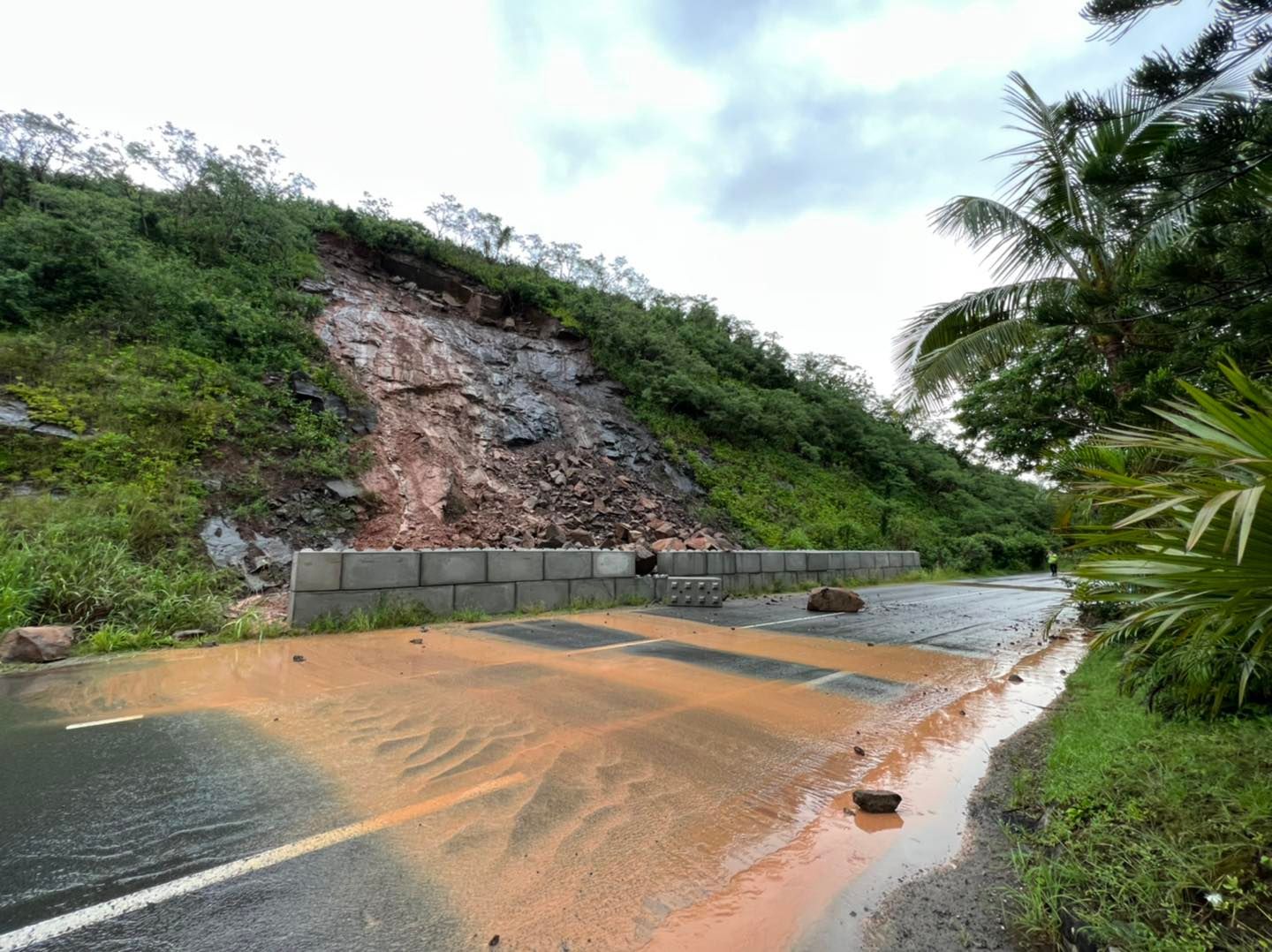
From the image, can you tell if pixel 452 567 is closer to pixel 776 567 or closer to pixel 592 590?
pixel 592 590

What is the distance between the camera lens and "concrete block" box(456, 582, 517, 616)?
9062mm

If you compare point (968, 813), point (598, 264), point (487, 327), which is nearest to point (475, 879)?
point (968, 813)

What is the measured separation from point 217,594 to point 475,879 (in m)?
7.36

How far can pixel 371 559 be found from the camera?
27.1 feet

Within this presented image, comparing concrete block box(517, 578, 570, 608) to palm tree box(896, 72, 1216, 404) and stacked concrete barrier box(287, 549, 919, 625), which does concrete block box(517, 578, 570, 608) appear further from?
palm tree box(896, 72, 1216, 404)

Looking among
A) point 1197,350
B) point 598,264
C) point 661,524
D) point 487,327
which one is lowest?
point 661,524

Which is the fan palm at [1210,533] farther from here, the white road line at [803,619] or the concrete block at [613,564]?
the concrete block at [613,564]

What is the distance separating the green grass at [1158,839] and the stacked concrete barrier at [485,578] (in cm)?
756

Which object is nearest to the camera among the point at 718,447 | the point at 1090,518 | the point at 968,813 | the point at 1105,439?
the point at 1105,439

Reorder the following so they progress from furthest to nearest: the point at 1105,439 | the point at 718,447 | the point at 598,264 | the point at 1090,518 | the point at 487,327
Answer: the point at 598,264, the point at 718,447, the point at 487,327, the point at 1090,518, the point at 1105,439

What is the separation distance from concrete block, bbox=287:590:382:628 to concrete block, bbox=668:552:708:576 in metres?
6.16

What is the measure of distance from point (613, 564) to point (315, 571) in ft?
17.2

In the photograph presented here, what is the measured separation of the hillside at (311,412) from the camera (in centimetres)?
859

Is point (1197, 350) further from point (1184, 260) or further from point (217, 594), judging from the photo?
point (217, 594)
